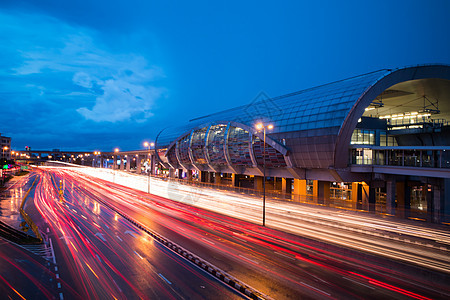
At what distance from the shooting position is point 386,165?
3788cm

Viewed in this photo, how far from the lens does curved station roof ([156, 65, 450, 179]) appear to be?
38.8 m

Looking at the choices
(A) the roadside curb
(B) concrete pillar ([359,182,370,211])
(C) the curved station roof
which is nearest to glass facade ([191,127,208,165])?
(C) the curved station roof

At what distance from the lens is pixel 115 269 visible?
575 inches

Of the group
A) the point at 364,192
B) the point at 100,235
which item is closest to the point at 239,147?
the point at 364,192

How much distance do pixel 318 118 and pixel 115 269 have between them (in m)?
37.1

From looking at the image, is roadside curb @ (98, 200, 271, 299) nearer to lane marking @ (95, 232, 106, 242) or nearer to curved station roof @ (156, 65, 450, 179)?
lane marking @ (95, 232, 106, 242)

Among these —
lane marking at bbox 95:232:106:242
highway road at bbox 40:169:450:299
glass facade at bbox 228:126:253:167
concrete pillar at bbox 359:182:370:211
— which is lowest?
lane marking at bbox 95:232:106:242

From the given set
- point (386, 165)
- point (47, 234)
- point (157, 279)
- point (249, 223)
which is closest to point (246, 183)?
point (386, 165)

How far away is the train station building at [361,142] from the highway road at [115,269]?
2019 cm

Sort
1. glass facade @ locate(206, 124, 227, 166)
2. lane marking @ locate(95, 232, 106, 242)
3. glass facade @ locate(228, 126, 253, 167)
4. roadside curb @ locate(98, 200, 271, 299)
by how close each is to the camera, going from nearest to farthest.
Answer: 1. roadside curb @ locate(98, 200, 271, 299)
2. lane marking @ locate(95, 232, 106, 242)
3. glass facade @ locate(228, 126, 253, 167)
4. glass facade @ locate(206, 124, 227, 166)

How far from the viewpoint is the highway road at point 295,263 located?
41.0 feet

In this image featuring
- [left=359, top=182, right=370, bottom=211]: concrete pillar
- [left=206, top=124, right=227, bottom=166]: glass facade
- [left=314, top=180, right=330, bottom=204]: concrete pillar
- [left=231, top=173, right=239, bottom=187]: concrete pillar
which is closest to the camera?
[left=359, top=182, right=370, bottom=211]: concrete pillar

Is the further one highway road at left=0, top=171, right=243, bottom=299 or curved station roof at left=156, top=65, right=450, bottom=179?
curved station roof at left=156, top=65, right=450, bottom=179

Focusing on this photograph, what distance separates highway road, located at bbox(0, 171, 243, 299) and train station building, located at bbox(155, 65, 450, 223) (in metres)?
20.2
